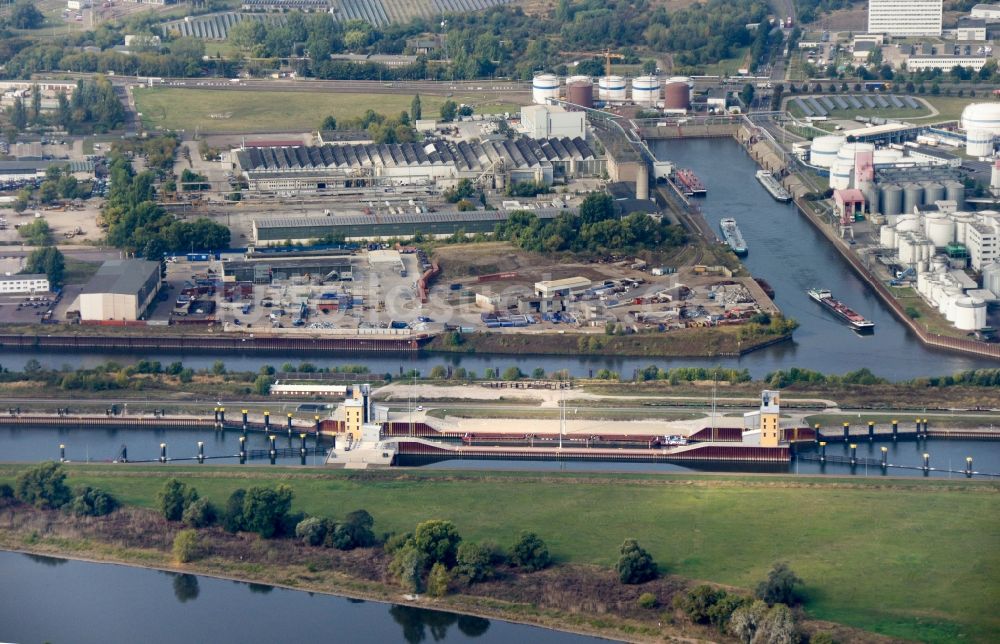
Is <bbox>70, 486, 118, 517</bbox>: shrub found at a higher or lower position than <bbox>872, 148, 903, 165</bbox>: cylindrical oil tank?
lower

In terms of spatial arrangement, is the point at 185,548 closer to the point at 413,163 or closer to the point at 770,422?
the point at 770,422

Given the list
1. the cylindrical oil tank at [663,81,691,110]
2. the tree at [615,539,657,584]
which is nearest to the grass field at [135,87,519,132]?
the cylindrical oil tank at [663,81,691,110]

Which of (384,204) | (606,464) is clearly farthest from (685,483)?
(384,204)

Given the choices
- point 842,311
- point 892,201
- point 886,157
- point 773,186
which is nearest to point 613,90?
point 773,186

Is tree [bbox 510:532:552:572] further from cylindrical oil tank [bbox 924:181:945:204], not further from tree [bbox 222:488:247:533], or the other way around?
cylindrical oil tank [bbox 924:181:945:204]

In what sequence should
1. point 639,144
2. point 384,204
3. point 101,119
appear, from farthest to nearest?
point 101,119, point 639,144, point 384,204

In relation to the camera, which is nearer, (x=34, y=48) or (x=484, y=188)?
(x=484, y=188)

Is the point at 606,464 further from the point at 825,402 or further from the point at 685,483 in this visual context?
the point at 825,402

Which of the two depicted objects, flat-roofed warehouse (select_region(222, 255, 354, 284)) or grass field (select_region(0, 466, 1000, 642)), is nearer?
grass field (select_region(0, 466, 1000, 642))
